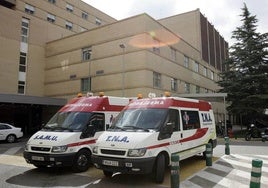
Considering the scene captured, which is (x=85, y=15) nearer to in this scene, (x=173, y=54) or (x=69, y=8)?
(x=69, y=8)

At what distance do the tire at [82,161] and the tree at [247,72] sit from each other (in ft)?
67.9

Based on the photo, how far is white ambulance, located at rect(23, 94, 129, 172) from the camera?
9.02m

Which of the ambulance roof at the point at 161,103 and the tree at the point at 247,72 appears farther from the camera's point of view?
the tree at the point at 247,72

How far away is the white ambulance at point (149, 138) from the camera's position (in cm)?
760

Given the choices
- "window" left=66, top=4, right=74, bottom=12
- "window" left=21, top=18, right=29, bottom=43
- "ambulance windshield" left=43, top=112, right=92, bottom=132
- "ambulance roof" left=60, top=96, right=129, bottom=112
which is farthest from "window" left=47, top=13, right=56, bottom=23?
"ambulance windshield" left=43, top=112, right=92, bottom=132

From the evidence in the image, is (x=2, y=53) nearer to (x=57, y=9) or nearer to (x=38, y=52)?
(x=38, y=52)

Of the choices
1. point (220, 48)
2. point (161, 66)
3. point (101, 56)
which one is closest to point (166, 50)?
point (161, 66)

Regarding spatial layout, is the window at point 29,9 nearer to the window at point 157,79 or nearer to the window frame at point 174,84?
the window at point 157,79

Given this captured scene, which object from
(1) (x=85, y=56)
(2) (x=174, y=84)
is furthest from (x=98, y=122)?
(2) (x=174, y=84)

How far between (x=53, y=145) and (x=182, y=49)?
27958mm

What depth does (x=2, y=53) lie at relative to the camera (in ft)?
97.3

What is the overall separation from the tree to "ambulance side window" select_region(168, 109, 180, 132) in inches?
757

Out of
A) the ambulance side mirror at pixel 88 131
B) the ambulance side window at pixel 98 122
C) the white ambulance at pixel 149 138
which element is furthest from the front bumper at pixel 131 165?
the ambulance side window at pixel 98 122

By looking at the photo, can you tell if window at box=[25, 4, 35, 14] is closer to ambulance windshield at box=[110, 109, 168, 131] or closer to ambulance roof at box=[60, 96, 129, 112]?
ambulance roof at box=[60, 96, 129, 112]
